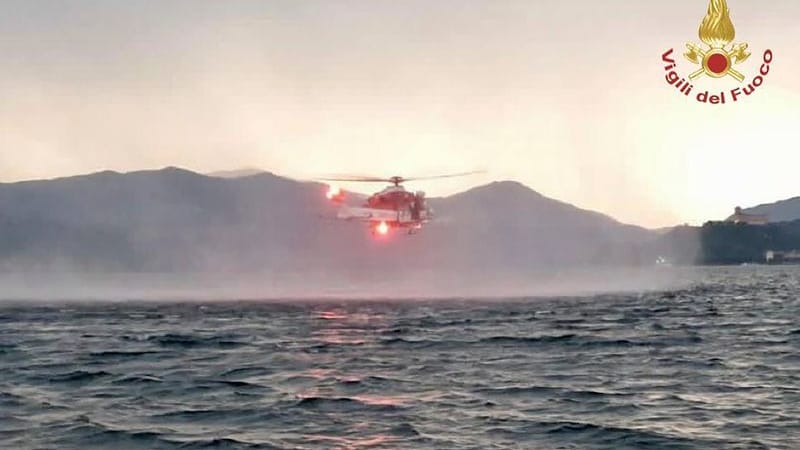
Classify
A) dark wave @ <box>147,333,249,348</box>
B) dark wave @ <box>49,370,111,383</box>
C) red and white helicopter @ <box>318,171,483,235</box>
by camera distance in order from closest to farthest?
dark wave @ <box>49,370,111,383</box>
dark wave @ <box>147,333,249,348</box>
red and white helicopter @ <box>318,171,483,235</box>

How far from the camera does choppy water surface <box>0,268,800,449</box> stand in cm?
2612

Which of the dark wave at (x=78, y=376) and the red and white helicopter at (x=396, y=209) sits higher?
the red and white helicopter at (x=396, y=209)

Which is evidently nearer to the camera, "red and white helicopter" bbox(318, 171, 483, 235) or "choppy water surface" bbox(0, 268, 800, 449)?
"choppy water surface" bbox(0, 268, 800, 449)

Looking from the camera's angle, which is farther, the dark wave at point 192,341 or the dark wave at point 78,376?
the dark wave at point 192,341

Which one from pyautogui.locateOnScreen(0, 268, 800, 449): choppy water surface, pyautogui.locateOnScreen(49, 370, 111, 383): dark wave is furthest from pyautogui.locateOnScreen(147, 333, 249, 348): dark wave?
pyautogui.locateOnScreen(49, 370, 111, 383): dark wave

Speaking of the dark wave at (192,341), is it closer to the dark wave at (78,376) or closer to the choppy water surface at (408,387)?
the choppy water surface at (408,387)

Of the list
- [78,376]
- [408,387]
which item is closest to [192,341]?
[78,376]

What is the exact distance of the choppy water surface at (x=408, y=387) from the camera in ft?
85.7

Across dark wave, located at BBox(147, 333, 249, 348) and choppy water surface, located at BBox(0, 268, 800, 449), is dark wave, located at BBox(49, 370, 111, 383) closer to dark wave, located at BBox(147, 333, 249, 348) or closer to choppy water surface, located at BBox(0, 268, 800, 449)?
choppy water surface, located at BBox(0, 268, 800, 449)

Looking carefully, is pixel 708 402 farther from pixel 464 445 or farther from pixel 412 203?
pixel 412 203

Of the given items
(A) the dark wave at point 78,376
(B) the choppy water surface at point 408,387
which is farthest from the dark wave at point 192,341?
(A) the dark wave at point 78,376

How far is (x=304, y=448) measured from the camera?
24.8 meters

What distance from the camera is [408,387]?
35.2 metres

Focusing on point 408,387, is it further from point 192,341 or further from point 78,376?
point 192,341
